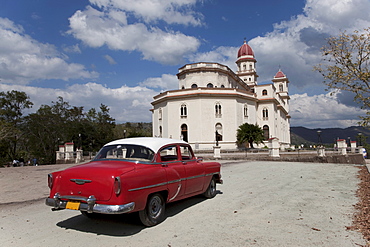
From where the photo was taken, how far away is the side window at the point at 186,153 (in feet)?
20.3

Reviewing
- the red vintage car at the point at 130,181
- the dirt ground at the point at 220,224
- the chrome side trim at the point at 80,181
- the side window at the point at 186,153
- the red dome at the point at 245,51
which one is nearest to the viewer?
the dirt ground at the point at 220,224

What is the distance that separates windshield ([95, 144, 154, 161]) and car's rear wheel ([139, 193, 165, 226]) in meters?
0.74

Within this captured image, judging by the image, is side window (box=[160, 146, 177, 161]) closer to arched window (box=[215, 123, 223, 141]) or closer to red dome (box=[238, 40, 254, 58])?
arched window (box=[215, 123, 223, 141])

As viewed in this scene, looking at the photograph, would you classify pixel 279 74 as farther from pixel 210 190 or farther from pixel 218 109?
pixel 210 190

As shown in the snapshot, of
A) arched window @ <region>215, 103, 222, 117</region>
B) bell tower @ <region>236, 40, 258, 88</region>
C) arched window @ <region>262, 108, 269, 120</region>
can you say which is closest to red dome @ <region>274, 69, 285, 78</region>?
bell tower @ <region>236, 40, 258, 88</region>

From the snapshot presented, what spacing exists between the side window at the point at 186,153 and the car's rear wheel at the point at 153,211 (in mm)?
1310

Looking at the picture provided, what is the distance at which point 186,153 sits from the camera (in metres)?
6.32

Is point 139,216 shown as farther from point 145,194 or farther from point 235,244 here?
point 235,244

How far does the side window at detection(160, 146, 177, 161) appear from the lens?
5540 millimetres

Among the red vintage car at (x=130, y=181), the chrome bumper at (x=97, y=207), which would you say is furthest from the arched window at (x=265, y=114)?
the chrome bumper at (x=97, y=207)

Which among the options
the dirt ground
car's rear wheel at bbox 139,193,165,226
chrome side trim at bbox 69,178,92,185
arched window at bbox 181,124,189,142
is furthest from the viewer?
arched window at bbox 181,124,189,142

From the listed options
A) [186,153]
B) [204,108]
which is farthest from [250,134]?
[186,153]

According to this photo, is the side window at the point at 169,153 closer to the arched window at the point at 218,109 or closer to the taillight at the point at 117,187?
the taillight at the point at 117,187

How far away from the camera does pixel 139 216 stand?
4.69m
